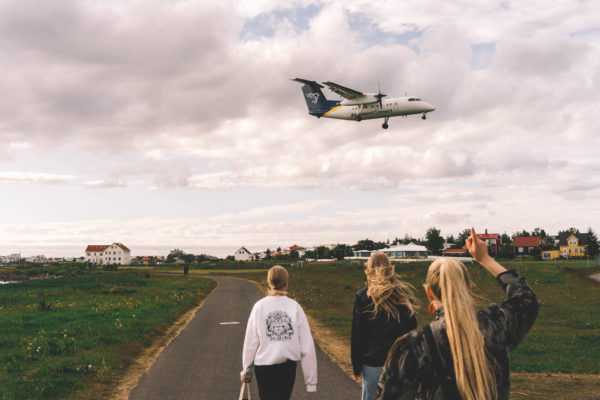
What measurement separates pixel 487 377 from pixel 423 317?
19.6 meters

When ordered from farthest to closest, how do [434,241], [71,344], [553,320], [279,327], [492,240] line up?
1. [492,240]
2. [434,241]
3. [553,320]
4. [71,344]
5. [279,327]

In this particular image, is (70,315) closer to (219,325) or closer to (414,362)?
(219,325)

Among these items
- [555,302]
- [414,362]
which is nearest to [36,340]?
[414,362]

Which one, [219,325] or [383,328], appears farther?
[219,325]

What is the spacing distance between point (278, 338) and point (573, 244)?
139862mm

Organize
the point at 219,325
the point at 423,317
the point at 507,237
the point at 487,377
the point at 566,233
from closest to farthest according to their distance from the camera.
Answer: the point at 487,377, the point at 219,325, the point at 423,317, the point at 566,233, the point at 507,237

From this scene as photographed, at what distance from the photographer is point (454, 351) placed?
2.84 m

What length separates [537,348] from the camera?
14797 mm

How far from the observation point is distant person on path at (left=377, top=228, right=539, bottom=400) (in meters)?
2.84

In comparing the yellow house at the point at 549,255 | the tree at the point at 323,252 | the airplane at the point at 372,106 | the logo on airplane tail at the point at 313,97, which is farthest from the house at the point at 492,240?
the airplane at the point at 372,106

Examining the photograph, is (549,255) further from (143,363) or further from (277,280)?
(277,280)

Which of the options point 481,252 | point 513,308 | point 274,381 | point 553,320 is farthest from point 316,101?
point 513,308

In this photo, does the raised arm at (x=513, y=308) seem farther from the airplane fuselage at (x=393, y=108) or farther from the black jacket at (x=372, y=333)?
the airplane fuselage at (x=393, y=108)

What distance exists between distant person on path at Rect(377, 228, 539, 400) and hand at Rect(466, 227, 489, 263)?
0.37 metres
